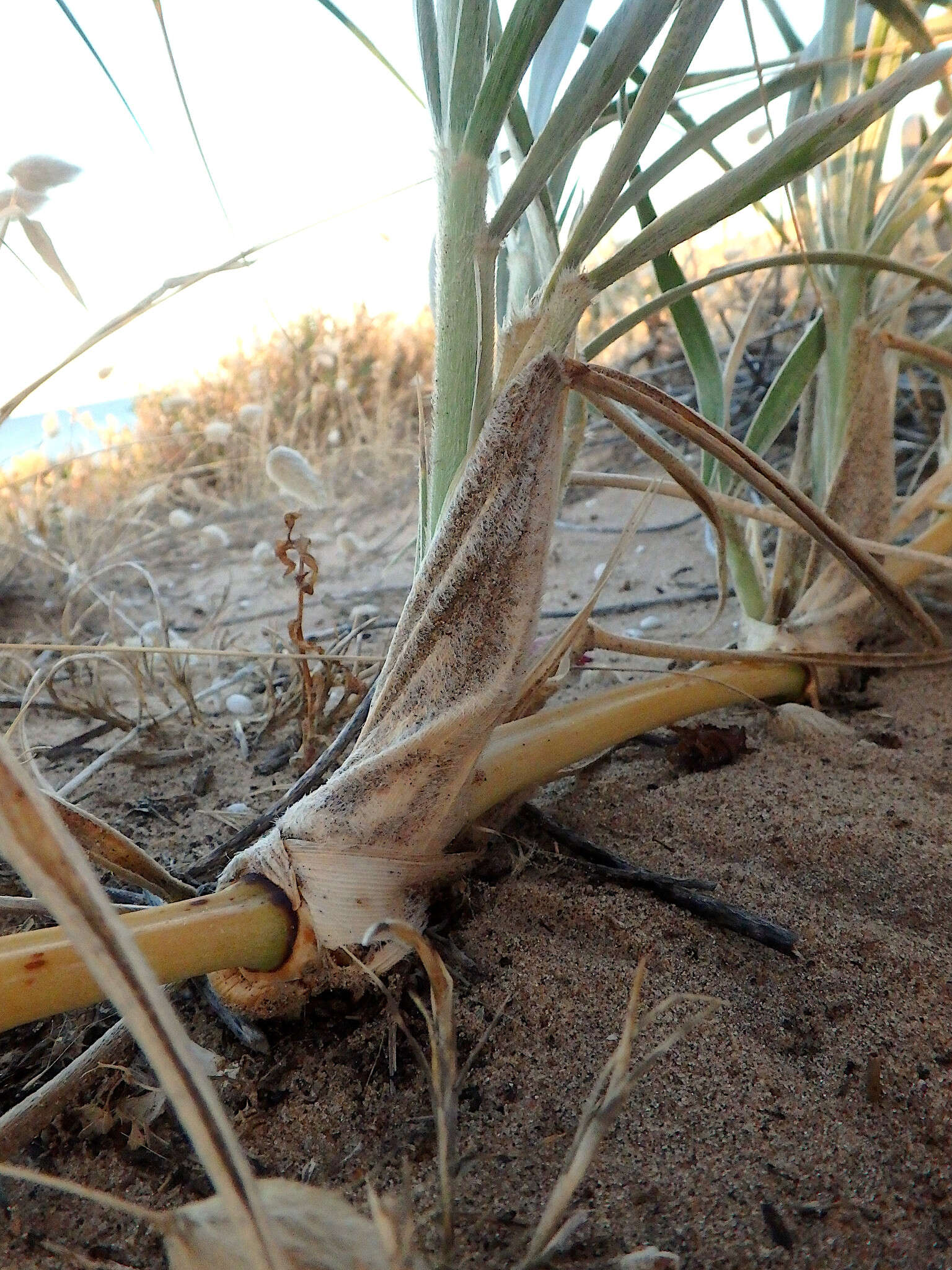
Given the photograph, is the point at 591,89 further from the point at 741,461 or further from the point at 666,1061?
the point at 666,1061

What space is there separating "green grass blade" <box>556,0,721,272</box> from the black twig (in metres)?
0.40

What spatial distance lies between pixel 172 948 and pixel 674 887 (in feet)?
1.07

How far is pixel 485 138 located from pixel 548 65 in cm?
14

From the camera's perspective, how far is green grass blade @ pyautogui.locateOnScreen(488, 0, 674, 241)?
0.46 metres

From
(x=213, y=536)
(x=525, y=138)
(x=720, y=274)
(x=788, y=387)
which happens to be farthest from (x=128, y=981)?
(x=213, y=536)

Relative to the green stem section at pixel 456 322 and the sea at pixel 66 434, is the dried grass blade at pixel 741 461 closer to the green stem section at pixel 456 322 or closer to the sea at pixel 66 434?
the green stem section at pixel 456 322

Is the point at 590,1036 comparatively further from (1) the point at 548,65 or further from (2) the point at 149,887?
A: (1) the point at 548,65

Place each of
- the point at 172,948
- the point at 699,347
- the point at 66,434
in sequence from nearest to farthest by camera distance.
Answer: the point at 172,948 → the point at 699,347 → the point at 66,434

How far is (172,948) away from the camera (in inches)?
16.8

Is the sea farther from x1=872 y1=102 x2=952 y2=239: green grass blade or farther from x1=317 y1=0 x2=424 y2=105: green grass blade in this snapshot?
x1=872 y1=102 x2=952 y2=239: green grass blade

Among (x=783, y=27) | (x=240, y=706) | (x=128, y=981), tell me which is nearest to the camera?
(x=128, y=981)

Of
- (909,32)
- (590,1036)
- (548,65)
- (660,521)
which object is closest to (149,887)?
(590,1036)

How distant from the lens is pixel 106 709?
3.15ft

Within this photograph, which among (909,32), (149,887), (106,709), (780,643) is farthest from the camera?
(106,709)
